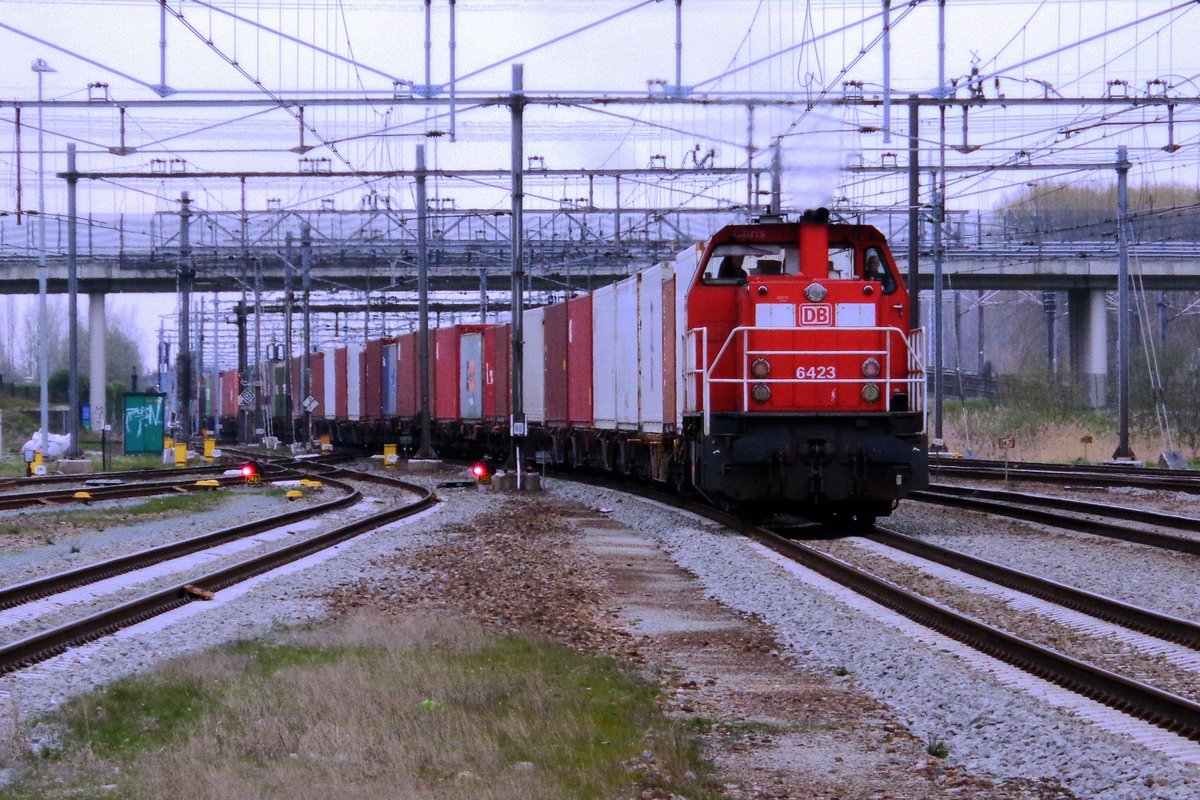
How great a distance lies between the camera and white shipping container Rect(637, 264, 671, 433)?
2003cm

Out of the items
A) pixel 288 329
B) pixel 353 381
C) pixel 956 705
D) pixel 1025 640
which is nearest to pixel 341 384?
pixel 353 381

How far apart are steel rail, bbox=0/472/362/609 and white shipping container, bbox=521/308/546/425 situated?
998 cm

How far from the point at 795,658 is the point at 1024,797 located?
11.8 feet

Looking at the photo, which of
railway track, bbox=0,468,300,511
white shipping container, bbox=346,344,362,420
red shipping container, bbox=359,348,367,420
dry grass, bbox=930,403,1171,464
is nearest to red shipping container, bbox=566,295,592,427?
railway track, bbox=0,468,300,511

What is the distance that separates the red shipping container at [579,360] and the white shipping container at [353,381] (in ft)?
77.2

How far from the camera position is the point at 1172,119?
77.2 feet

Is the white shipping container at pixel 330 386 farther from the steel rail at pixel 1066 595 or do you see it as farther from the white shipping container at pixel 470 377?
the steel rail at pixel 1066 595

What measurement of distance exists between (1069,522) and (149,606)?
1116 centimetres

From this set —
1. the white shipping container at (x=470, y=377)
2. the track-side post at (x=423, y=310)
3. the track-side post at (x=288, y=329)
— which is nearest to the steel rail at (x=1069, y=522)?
the white shipping container at (x=470, y=377)

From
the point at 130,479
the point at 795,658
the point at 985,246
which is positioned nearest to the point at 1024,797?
the point at 795,658

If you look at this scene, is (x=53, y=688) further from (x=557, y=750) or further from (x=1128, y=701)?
(x=1128, y=701)

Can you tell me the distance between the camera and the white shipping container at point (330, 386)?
57.2m

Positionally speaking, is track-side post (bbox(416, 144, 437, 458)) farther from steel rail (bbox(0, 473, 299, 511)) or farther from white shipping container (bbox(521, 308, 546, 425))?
steel rail (bbox(0, 473, 299, 511))

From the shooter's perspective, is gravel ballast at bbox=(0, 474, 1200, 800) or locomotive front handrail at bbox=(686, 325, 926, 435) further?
locomotive front handrail at bbox=(686, 325, 926, 435)
